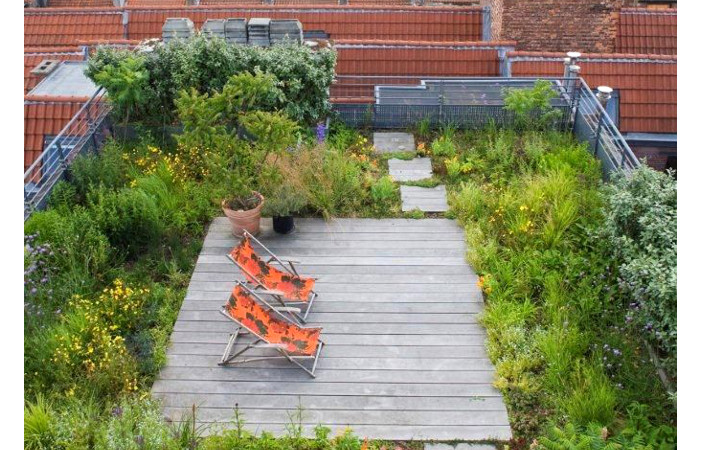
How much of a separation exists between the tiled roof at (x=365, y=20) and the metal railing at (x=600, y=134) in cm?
572

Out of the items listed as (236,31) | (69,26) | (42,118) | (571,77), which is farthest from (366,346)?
(69,26)

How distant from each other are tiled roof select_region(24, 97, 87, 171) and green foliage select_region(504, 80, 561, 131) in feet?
24.3

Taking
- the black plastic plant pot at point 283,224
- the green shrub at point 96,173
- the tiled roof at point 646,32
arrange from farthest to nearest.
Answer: the tiled roof at point 646,32 < the green shrub at point 96,173 < the black plastic plant pot at point 283,224

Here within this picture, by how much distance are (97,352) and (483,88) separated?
26.5 ft

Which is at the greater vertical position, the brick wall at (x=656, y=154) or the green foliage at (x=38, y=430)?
the brick wall at (x=656, y=154)

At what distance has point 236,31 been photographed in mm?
12750

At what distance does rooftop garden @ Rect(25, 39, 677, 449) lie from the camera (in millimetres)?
6852

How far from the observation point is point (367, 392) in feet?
23.9

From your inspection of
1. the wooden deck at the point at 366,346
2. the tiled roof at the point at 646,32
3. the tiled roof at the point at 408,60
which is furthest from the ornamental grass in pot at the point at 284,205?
the tiled roof at the point at 646,32

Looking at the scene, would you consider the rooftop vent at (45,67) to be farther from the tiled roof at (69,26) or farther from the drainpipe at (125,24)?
the tiled roof at (69,26)

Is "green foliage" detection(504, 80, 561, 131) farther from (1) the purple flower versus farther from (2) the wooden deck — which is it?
(1) the purple flower

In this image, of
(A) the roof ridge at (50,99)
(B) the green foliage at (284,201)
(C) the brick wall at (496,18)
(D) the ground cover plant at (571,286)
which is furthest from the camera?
(C) the brick wall at (496,18)

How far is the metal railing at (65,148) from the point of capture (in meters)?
9.86

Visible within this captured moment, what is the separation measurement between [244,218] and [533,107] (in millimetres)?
5315
